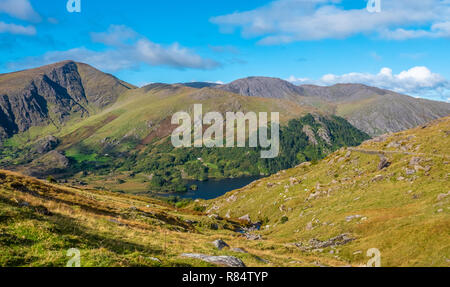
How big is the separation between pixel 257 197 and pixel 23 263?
103 metres

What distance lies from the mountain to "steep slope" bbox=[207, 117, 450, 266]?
195mm

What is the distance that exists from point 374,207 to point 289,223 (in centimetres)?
2237

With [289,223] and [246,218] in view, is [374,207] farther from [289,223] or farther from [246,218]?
[246,218]

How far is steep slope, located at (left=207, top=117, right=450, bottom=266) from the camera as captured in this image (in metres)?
36.6

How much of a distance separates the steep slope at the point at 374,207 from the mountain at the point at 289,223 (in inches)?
7.7

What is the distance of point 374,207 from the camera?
54.5 meters

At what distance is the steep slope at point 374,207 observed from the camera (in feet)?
120

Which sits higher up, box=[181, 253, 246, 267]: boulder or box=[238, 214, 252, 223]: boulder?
box=[181, 253, 246, 267]: boulder

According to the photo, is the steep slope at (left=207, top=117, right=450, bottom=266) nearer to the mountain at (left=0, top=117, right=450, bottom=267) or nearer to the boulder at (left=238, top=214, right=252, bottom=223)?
the mountain at (left=0, top=117, right=450, bottom=267)

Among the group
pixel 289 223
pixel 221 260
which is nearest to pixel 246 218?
pixel 289 223

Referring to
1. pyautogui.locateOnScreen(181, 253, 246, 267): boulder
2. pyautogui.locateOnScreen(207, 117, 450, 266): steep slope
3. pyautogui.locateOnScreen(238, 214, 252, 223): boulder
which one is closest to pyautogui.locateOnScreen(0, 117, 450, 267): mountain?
pyautogui.locateOnScreen(181, 253, 246, 267): boulder

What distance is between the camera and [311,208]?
7206cm
